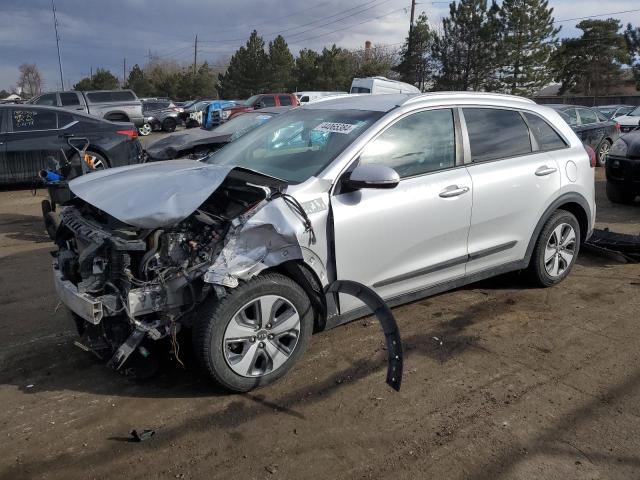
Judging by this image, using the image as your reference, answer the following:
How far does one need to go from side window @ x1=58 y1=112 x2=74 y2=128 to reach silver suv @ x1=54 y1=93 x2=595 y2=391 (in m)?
7.25

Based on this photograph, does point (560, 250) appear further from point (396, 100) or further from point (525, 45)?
point (525, 45)

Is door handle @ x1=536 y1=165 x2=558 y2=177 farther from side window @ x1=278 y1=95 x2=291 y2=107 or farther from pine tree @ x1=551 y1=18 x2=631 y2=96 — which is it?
pine tree @ x1=551 y1=18 x2=631 y2=96

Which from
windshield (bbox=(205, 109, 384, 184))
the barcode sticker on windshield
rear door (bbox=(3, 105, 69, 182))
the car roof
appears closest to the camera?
windshield (bbox=(205, 109, 384, 184))

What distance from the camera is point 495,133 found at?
4535 mm

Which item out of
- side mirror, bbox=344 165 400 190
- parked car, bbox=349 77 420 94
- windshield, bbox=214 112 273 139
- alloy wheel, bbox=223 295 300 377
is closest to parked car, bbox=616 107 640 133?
parked car, bbox=349 77 420 94

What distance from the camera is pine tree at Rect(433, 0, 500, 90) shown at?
4100cm

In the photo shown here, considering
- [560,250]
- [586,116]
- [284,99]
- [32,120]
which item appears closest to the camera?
[560,250]

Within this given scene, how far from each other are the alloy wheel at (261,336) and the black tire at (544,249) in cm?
250

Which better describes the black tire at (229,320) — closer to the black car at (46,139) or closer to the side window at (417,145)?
the side window at (417,145)

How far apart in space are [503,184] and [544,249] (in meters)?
0.88

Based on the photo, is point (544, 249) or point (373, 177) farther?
point (544, 249)

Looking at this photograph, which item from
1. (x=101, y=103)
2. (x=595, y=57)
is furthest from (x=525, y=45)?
(x=101, y=103)

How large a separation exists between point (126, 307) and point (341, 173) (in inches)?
60.6

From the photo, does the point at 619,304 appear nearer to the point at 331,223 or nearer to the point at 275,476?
the point at 331,223
